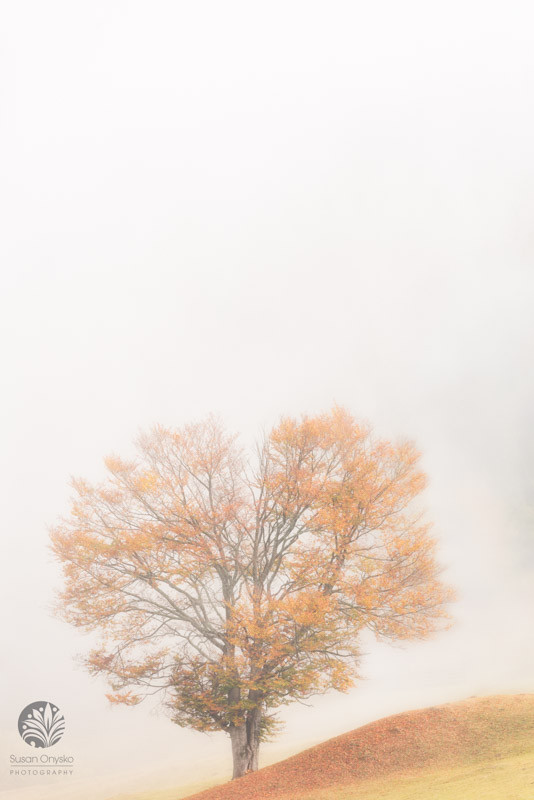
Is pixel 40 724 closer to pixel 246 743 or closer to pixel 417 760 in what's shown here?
pixel 246 743

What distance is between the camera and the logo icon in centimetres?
3875

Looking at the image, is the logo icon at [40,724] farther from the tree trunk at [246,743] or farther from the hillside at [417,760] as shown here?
the hillside at [417,760]

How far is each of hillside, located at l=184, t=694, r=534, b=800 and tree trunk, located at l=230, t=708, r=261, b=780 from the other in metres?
1.79

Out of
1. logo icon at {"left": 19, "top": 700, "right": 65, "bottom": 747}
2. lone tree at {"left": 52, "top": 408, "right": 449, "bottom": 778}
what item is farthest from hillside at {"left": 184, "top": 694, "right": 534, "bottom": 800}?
logo icon at {"left": 19, "top": 700, "right": 65, "bottom": 747}

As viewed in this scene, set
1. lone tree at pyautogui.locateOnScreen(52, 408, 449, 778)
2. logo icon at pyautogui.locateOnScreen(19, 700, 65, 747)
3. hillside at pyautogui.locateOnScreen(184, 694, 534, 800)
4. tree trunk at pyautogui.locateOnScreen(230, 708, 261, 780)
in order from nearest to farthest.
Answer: hillside at pyautogui.locateOnScreen(184, 694, 534, 800) → lone tree at pyautogui.locateOnScreen(52, 408, 449, 778) → tree trunk at pyautogui.locateOnScreen(230, 708, 261, 780) → logo icon at pyautogui.locateOnScreen(19, 700, 65, 747)

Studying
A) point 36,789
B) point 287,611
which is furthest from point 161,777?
point 287,611

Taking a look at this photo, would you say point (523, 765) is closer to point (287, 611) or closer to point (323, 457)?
point (287, 611)

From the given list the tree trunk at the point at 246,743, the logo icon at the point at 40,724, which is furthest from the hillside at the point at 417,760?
the logo icon at the point at 40,724

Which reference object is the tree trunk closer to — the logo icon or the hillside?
the hillside

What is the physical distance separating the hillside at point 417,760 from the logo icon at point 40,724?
18219 mm

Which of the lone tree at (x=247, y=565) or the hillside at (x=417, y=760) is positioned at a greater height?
the lone tree at (x=247, y=565)

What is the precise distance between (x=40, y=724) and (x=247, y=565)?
2459 cm

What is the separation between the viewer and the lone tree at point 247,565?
25.8 m

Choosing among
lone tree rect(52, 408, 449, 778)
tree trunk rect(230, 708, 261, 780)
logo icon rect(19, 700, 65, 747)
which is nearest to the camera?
lone tree rect(52, 408, 449, 778)
